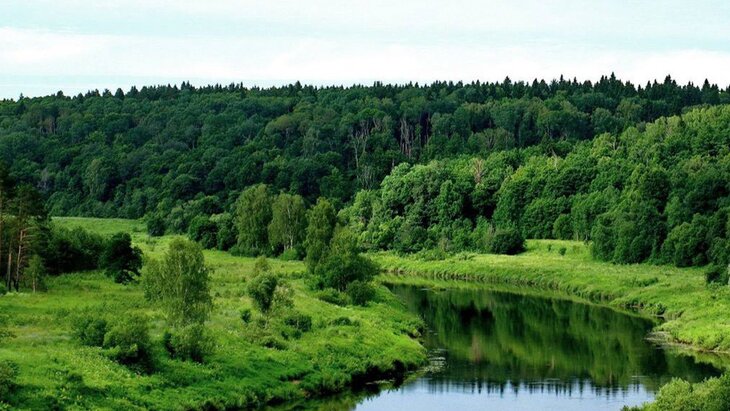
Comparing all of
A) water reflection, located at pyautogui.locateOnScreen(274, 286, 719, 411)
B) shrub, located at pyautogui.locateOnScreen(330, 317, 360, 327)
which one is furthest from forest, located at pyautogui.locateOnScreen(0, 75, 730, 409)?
water reflection, located at pyautogui.locateOnScreen(274, 286, 719, 411)

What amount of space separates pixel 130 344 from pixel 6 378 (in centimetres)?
953

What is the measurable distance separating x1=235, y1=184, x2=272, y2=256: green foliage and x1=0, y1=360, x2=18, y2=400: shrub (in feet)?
312

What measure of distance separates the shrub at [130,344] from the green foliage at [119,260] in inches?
1417

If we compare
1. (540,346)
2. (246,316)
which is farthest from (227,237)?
(246,316)

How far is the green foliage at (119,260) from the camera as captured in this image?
93.3 m

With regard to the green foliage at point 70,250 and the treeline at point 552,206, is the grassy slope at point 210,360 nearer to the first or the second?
the green foliage at point 70,250

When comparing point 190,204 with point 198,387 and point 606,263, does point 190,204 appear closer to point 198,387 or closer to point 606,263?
point 606,263

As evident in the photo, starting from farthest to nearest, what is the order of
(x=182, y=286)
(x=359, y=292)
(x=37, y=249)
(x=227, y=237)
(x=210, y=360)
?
(x=227, y=237)
(x=359, y=292)
(x=37, y=249)
(x=182, y=286)
(x=210, y=360)

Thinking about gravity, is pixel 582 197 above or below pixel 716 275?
above

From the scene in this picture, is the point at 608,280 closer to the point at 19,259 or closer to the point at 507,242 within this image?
the point at 507,242

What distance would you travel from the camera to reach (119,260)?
93.9 metres

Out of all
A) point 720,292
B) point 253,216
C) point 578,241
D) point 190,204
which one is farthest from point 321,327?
point 190,204

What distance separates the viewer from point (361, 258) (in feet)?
318

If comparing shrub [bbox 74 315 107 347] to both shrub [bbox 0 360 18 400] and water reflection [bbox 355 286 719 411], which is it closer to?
shrub [bbox 0 360 18 400]
